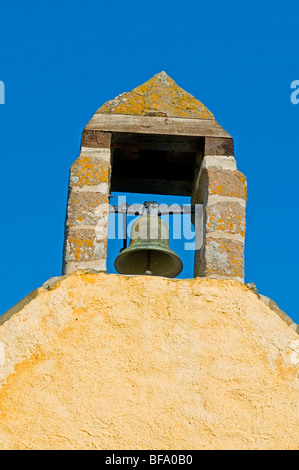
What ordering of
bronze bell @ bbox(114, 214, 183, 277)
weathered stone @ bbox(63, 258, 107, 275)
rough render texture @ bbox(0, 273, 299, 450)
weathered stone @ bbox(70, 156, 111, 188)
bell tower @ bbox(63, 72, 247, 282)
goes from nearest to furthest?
1. rough render texture @ bbox(0, 273, 299, 450)
2. weathered stone @ bbox(63, 258, 107, 275)
3. bell tower @ bbox(63, 72, 247, 282)
4. weathered stone @ bbox(70, 156, 111, 188)
5. bronze bell @ bbox(114, 214, 183, 277)

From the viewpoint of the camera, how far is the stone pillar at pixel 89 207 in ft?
18.2

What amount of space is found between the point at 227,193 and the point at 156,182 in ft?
3.36

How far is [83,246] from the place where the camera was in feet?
18.3

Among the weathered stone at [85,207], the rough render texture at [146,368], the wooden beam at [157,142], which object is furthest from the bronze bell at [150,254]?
the rough render texture at [146,368]

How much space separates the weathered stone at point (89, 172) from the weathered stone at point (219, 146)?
64 centimetres

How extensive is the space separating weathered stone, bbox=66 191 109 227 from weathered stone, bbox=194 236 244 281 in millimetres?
658

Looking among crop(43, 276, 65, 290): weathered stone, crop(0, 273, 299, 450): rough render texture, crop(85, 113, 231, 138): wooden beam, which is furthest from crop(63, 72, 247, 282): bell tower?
crop(0, 273, 299, 450): rough render texture

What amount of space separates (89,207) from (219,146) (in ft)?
3.07

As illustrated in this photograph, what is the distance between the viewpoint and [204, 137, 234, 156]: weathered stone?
6.02m

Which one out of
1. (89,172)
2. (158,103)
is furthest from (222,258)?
(158,103)

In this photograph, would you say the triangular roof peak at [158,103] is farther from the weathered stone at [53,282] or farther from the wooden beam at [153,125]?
the weathered stone at [53,282]

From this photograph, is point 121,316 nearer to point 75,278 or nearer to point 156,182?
point 75,278

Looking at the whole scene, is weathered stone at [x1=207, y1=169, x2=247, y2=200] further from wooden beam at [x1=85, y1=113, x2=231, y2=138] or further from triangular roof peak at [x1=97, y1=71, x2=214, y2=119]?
triangular roof peak at [x1=97, y1=71, x2=214, y2=119]
